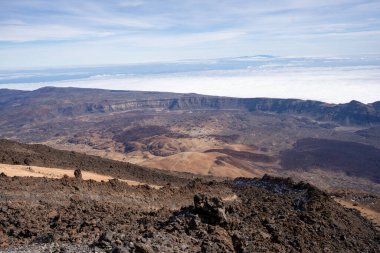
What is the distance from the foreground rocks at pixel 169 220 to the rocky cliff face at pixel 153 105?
8499 centimetres

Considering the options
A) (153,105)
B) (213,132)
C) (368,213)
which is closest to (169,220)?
(368,213)

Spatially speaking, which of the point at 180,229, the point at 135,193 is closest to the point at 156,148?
the point at 135,193

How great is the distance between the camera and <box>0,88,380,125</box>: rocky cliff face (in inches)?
4045

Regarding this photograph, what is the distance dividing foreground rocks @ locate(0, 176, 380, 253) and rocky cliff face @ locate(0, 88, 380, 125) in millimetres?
84987

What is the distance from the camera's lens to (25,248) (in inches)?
424

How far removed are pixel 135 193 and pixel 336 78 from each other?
177397 mm

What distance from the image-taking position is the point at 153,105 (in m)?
140

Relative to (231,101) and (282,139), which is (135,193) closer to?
(282,139)

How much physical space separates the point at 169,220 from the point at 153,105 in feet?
419

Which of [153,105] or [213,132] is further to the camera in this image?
[153,105]

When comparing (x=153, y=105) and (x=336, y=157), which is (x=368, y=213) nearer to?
(x=336, y=157)

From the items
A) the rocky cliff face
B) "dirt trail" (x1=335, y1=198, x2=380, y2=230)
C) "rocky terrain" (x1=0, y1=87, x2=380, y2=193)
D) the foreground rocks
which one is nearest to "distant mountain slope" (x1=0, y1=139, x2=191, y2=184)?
the foreground rocks

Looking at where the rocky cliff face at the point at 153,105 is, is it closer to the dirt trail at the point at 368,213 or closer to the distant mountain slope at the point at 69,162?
the dirt trail at the point at 368,213

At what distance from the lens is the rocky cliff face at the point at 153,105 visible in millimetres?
102750
